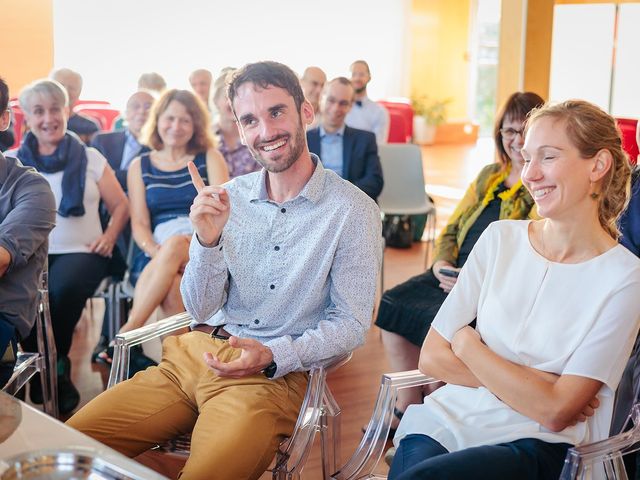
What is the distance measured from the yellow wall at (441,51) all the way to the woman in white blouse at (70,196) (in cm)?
1208

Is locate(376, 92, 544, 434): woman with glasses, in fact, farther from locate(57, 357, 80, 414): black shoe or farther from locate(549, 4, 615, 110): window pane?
locate(549, 4, 615, 110): window pane

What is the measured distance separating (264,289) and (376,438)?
47 cm

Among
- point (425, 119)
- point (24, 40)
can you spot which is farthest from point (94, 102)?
point (425, 119)

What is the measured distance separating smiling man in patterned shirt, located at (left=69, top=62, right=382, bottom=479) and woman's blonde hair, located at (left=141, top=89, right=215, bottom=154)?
5.76 ft

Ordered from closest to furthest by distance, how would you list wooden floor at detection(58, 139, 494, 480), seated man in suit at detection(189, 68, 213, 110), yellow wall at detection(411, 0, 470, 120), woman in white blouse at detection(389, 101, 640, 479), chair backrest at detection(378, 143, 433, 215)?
woman in white blouse at detection(389, 101, 640, 479), wooden floor at detection(58, 139, 494, 480), chair backrest at detection(378, 143, 433, 215), seated man in suit at detection(189, 68, 213, 110), yellow wall at detection(411, 0, 470, 120)

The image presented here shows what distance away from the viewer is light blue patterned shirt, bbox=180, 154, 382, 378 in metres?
2.12

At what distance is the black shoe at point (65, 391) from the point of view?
11.4 feet

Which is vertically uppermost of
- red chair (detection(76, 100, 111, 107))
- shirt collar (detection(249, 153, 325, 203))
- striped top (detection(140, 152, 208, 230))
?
shirt collar (detection(249, 153, 325, 203))

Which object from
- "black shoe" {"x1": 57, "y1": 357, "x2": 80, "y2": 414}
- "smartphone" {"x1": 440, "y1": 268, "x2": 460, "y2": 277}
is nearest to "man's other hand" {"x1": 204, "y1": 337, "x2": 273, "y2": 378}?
"smartphone" {"x1": 440, "y1": 268, "x2": 460, "y2": 277}

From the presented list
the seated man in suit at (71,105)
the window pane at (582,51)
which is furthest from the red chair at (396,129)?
the seated man in suit at (71,105)

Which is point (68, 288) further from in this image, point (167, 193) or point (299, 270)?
point (299, 270)

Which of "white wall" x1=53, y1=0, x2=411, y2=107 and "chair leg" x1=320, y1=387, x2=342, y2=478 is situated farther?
"white wall" x1=53, y1=0, x2=411, y2=107

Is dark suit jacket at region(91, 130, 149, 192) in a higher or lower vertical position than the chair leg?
higher

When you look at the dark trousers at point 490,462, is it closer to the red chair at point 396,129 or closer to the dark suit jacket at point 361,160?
the dark suit jacket at point 361,160
